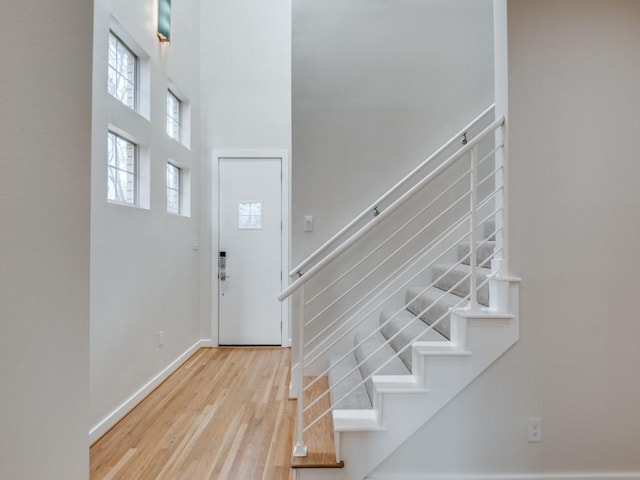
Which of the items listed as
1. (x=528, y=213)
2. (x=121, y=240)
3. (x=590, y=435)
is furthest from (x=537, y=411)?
(x=121, y=240)

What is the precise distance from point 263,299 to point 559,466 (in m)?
2.99

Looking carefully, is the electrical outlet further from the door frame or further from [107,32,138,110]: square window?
[107,32,138,110]: square window

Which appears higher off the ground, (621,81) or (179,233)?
(621,81)

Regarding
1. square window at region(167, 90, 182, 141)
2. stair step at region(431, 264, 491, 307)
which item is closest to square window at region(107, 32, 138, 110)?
square window at region(167, 90, 182, 141)

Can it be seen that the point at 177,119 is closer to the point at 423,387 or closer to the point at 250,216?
the point at 250,216

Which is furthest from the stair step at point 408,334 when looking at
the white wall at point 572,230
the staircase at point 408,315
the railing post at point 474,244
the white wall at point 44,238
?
the white wall at point 44,238

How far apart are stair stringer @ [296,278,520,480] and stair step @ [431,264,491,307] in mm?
211

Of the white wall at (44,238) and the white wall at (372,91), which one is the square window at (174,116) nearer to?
the white wall at (372,91)

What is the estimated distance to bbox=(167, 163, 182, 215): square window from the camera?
3.57 metres

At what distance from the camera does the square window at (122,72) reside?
8.23ft

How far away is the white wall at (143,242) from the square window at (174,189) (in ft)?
0.39

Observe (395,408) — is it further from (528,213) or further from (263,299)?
(263,299)

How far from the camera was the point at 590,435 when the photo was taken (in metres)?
1.73

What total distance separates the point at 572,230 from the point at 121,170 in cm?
292
